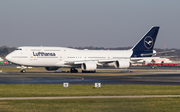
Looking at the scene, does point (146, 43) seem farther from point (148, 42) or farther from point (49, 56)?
point (49, 56)

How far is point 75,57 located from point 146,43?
18474 mm

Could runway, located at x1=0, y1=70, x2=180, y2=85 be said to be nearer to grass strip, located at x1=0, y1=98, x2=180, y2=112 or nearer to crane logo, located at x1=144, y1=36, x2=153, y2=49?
grass strip, located at x1=0, y1=98, x2=180, y2=112

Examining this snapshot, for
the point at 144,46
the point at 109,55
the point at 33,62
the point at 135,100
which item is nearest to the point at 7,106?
the point at 135,100

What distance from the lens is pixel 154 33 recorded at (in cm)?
7025

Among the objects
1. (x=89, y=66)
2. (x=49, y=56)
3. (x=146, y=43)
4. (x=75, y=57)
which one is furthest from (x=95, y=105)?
(x=146, y=43)

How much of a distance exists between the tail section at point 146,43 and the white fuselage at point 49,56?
798cm

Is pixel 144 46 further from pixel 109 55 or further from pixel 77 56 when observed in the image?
pixel 77 56

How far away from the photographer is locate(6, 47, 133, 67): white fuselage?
59.7 m

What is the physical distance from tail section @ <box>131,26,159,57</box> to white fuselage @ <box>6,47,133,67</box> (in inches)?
314

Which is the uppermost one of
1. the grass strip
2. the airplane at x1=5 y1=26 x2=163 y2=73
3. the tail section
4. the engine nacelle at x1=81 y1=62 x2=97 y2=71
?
the tail section

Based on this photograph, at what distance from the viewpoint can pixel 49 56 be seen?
2393 inches

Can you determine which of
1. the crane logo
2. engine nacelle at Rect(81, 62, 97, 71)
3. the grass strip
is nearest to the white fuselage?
engine nacelle at Rect(81, 62, 97, 71)

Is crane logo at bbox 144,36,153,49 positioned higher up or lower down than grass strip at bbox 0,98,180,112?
higher up

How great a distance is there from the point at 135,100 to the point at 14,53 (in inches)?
1707
